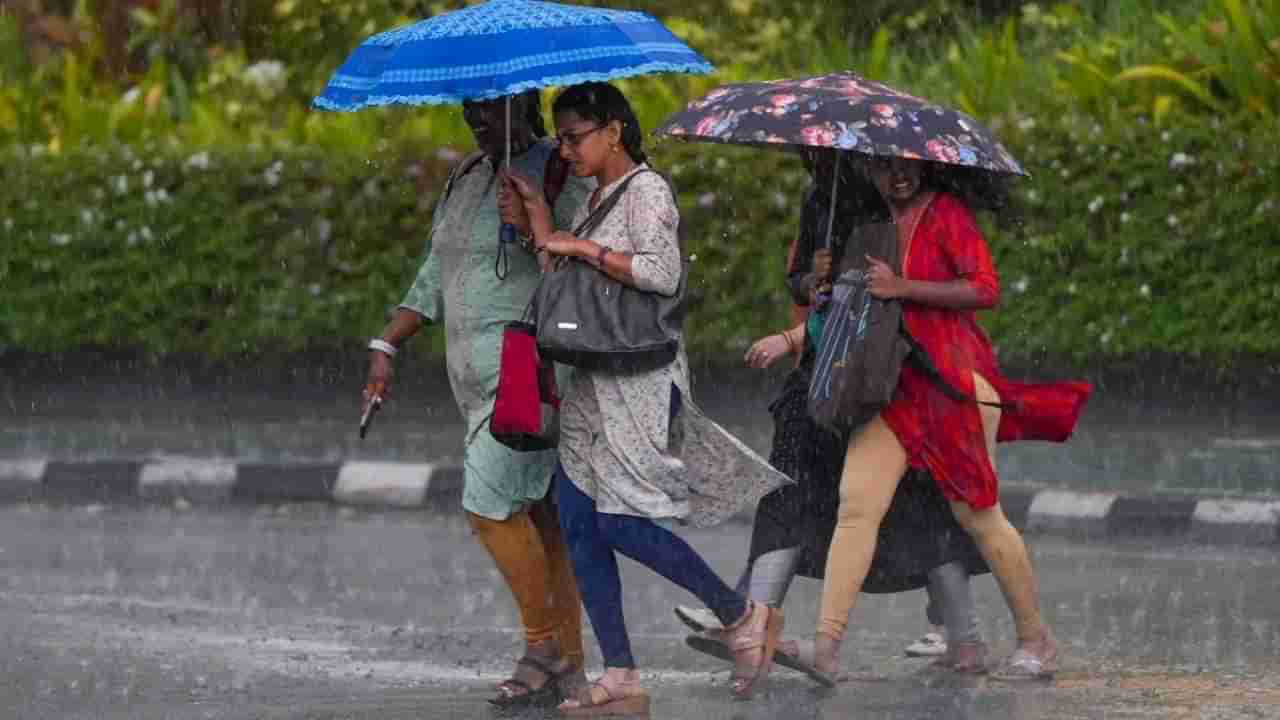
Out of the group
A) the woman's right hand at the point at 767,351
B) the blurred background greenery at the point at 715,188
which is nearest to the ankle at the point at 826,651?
the woman's right hand at the point at 767,351

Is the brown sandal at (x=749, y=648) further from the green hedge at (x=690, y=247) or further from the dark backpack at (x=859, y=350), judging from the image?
the green hedge at (x=690, y=247)

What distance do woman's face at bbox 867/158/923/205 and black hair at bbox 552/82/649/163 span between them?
787 millimetres

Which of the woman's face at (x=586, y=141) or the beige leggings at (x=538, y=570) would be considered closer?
the woman's face at (x=586, y=141)

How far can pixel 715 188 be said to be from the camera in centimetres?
1543

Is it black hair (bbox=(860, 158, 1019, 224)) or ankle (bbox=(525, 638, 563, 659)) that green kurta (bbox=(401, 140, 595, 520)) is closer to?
ankle (bbox=(525, 638, 563, 659))

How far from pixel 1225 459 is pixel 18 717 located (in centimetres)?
701

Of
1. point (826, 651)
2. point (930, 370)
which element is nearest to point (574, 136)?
point (930, 370)

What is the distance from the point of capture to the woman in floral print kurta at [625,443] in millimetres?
7730

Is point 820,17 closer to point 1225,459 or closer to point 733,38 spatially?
point 733,38

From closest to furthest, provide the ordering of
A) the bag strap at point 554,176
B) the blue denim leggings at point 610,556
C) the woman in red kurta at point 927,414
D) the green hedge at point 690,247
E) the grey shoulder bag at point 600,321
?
the grey shoulder bag at point 600,321
the blue denim leggings at point 610,556
the bag strap at point 554,176
the woman in red kurta at point 927,414
the green hedge at point 690,247

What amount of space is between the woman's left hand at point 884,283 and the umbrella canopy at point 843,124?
31 cm

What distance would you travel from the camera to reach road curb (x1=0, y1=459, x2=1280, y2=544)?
12.2 metres

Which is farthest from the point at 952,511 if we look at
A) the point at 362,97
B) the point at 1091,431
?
the point at 1091,431

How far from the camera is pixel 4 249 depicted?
16141 mm
